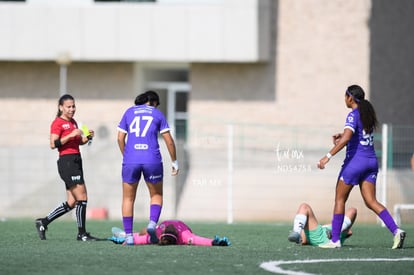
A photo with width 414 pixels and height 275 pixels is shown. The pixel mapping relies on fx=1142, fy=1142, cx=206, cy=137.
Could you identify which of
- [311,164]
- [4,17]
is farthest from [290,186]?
[4,17]

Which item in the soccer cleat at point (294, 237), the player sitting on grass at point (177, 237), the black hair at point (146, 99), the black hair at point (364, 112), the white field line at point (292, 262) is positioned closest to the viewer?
the white field line at point (292, 262)

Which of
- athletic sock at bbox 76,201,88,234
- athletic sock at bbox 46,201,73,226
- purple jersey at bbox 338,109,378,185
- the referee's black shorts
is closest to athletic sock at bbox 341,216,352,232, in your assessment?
purple jersey at bbox 338,109,378,185

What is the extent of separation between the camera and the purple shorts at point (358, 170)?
44.3ft

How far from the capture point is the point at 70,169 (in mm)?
14805

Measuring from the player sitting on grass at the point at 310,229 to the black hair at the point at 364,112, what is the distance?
1170mm

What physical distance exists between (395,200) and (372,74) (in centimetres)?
738

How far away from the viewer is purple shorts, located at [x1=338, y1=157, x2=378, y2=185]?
13500mm

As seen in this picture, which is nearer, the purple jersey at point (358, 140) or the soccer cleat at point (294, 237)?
the soccer cleat at point (294, 237)

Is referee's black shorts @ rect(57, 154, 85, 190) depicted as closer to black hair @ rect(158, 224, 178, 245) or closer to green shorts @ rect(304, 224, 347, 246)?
black hair @ rect(158, 224, 178, 245)

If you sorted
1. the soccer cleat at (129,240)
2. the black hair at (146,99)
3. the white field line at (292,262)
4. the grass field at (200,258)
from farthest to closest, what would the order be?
the black hair at (146,99) < the soccer cleat at (129,240) < the grass field at (200,258) < the white field line at (292,262)

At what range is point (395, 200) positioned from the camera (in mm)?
24359

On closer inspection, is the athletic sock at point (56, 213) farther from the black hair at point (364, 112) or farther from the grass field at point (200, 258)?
the black hair at point (364, 112)

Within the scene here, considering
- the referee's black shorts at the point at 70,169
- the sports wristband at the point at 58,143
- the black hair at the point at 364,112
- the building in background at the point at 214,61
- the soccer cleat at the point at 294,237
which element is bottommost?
the soccer cleat at the point at 294,237

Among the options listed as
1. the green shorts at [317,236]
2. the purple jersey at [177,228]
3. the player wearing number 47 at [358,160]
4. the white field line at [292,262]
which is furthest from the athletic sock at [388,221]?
the purple jersey at [177,228]
